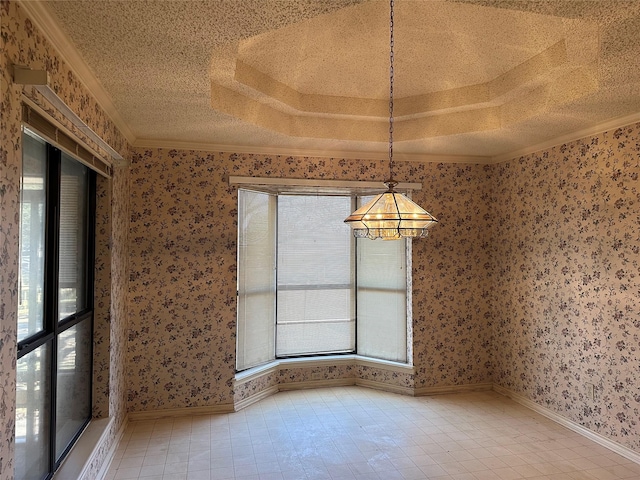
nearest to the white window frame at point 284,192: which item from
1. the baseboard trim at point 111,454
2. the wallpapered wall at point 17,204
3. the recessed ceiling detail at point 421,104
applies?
the recessed ceiling detail at point 421,104

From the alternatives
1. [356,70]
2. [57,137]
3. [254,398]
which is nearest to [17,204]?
[57,137]

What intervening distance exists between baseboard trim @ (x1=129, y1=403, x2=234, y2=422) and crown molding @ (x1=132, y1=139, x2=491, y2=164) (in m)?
2.33

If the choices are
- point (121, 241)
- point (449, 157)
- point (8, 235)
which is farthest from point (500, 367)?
point (8, 235)

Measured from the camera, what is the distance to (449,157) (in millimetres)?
4242

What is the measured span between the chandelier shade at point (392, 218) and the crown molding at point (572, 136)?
6.34 feet

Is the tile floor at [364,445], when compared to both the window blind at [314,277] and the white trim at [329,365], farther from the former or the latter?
the window blind at [314,277]

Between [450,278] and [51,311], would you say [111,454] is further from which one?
[450,278]

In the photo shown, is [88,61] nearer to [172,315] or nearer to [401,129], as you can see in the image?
[172,315]

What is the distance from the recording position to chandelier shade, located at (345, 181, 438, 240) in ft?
6.87

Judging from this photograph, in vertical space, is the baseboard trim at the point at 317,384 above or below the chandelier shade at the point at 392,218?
below

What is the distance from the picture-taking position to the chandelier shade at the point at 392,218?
2.09m

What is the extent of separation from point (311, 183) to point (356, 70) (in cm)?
129

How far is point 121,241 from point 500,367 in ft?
12.6

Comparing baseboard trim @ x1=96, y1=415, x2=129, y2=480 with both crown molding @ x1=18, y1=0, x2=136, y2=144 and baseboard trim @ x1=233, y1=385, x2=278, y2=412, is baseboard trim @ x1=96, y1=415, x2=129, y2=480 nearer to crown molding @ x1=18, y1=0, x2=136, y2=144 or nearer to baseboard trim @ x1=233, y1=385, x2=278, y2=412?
baseboard trim @ x1=233, y1=385, x2=278, y2=412
